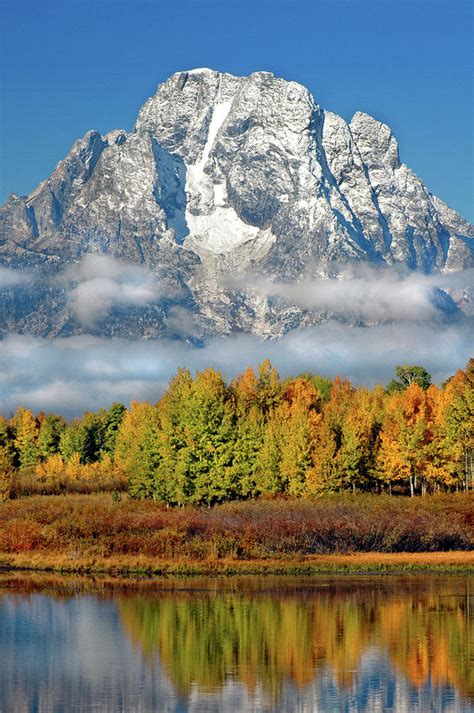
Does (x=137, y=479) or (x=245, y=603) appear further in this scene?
(x=137, y=479)

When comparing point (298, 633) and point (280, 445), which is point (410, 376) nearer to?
point (280, 445)

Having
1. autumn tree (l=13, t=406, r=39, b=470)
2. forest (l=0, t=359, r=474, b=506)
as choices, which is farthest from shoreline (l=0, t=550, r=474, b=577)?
autumn tree (l=13, t=406, r=39, b=470)

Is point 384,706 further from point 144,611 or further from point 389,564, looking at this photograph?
point 389,564

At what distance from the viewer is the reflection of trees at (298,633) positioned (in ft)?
120

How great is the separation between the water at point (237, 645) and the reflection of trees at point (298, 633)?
6cm

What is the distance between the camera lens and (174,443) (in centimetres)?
10306

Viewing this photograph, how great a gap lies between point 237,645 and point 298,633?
3.07 meters

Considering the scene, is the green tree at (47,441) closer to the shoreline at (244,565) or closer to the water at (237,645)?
the shoreline at (244,565)

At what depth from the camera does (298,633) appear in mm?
43469

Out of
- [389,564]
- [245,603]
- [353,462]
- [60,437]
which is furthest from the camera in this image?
[60,437]

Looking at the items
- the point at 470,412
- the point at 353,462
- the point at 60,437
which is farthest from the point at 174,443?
the point at 60,437

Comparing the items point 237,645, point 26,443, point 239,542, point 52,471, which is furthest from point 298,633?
point 26,443

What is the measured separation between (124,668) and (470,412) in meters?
73.3

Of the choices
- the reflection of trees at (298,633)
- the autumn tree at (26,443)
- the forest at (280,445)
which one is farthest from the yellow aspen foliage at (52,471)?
the reflection of trees at (298,633)
